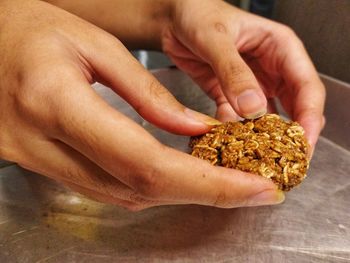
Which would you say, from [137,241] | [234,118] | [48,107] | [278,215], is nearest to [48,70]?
[48,107]

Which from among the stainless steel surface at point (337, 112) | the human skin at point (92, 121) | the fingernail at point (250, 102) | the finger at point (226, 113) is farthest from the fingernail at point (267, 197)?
the stainless steel surface at point (337, 112)

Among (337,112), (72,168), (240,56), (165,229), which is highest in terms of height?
(240,56)

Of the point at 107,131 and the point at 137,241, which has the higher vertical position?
the point at 107,131

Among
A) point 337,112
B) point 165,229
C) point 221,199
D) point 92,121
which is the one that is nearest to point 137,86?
point 92,121

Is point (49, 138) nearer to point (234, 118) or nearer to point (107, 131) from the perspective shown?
point (107, 131)

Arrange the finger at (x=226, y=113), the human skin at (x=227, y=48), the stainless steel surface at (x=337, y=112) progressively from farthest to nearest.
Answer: the stainless steel surface at (x=337, y=112) → the finger at (x=226, y=113) → the human skin at (x=227, y=48)

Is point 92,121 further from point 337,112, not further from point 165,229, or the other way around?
point 337,112

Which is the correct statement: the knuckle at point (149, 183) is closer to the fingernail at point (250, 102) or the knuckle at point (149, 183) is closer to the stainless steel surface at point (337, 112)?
the fingernail at point (250, 102)
